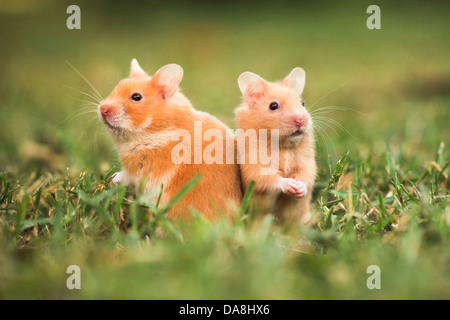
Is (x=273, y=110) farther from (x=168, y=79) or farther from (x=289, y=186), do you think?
(x=168, y=79)

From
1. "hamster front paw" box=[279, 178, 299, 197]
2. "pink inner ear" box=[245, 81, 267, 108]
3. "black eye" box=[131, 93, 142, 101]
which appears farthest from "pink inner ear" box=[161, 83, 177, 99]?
"hamster front paw" box=[279, 178, 299, 197]

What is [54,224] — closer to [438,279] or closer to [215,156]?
[215,156]

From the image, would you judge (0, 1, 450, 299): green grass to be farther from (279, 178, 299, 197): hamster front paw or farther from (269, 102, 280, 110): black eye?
(269, 102, 280, 110): black eye

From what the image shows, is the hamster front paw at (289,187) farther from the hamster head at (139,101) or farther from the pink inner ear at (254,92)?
the hamster head at (139,101)

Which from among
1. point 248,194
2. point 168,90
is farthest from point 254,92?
point 248,194

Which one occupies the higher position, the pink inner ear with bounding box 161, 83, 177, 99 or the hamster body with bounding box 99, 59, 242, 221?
the pink inner ear with bounding box 161, 83, 177, 99

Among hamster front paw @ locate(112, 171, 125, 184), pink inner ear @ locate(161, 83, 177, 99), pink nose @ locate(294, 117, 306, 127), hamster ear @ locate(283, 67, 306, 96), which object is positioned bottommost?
hamster front paw @ locate(112, 171, 125, 184)
